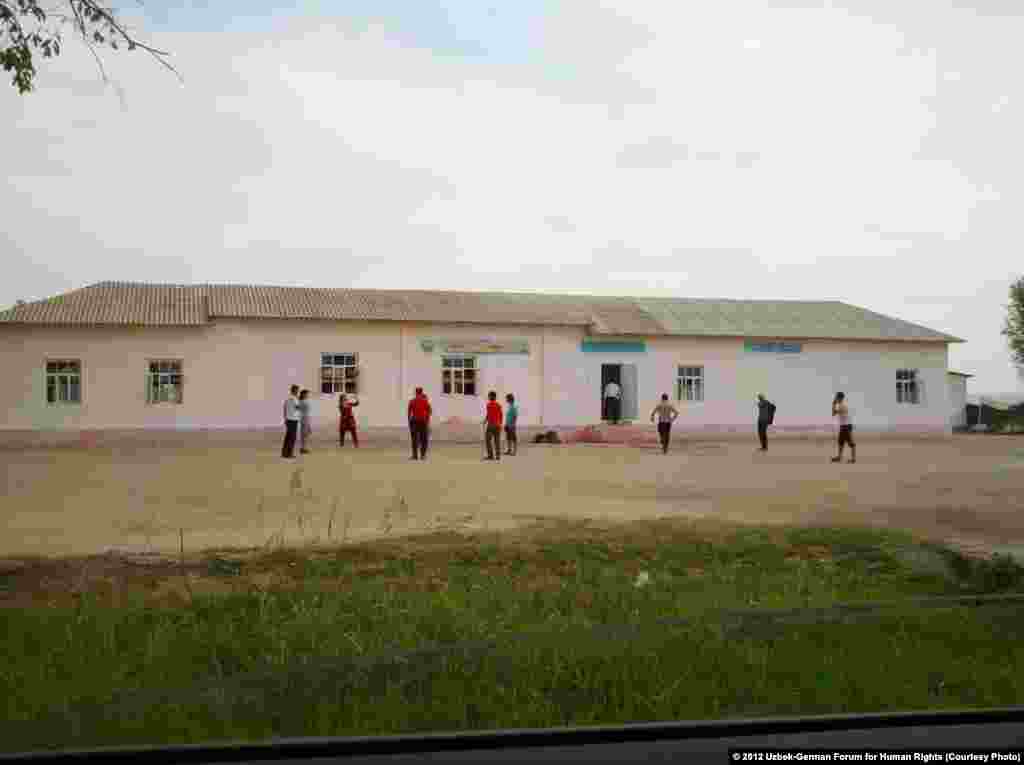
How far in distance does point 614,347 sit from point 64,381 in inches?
633

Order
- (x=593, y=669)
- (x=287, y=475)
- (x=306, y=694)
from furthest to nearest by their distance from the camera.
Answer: (x=287, y=475)
(x=593, y=669)
(x=306, y=694)

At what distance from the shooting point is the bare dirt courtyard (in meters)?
9.38

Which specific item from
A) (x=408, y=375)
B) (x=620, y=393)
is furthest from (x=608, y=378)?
(x=408, y=375)

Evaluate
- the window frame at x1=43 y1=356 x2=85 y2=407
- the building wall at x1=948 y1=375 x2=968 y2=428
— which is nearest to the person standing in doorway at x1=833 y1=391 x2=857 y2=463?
the window frame at x1=43 y1=356 x2=85 y2=407

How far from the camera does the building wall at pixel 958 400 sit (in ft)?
126

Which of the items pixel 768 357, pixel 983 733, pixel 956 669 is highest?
pixel 768 357

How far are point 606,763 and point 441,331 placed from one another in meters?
26.8

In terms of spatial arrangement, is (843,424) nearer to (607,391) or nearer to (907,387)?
(607,391)

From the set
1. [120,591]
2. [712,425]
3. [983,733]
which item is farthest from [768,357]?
[983,733]

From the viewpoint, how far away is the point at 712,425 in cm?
3080

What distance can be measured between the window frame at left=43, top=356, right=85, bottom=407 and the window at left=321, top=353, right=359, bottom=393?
6.44 m

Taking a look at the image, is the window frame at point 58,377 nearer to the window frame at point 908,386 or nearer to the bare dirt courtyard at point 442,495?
the bare dirt courtyard at point 442,495

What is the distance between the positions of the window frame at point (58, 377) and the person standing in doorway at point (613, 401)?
15.3 meters

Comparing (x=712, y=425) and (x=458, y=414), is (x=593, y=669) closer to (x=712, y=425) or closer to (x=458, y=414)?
(x=458, y=414)
